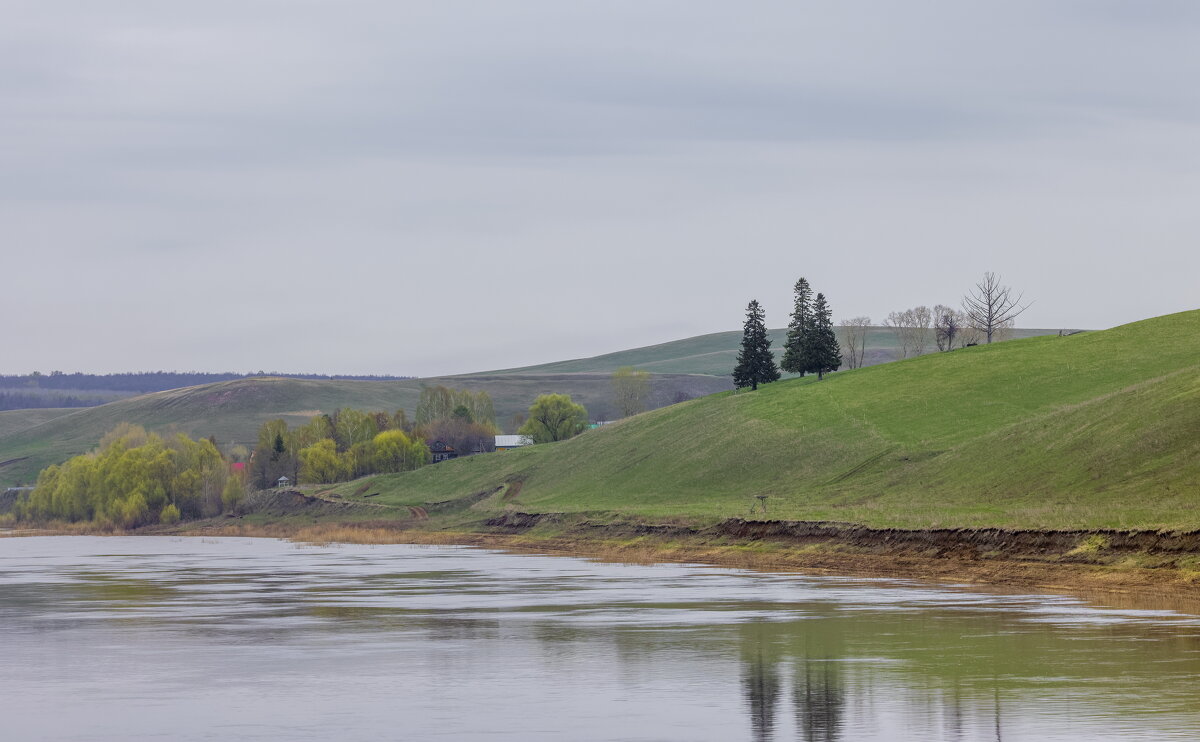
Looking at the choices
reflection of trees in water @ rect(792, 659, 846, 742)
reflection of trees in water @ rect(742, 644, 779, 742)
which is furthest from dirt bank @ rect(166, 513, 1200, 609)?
reflection of trees in water @ rect(792, 659, 846, 742)

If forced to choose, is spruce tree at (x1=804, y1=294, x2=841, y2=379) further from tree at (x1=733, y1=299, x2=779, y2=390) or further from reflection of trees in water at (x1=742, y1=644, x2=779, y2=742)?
reflection of trees in water at (x1=742, y1=644, x2=779, y2=742)

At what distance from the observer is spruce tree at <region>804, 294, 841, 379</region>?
509 ft

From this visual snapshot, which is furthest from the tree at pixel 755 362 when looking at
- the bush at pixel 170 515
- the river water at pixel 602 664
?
the river water at pixel 602 664

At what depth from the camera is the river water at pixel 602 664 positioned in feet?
82.3

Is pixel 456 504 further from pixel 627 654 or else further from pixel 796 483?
pixel 627 654

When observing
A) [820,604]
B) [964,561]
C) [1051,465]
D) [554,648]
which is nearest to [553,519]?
[1051,465]

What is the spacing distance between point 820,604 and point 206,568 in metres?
47.1

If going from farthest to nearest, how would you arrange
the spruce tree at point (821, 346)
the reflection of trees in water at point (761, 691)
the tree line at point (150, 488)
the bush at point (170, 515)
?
the tree line at point (150, 488) → the bush at point (170, 515) → the spruce tree at point (821, 346) → the reflection of trees in water at point (761, 691)

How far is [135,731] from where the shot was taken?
82.4 feet

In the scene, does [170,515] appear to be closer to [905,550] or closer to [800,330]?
[800,330]

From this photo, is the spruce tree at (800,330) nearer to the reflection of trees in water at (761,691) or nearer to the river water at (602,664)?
the river water at (602,664)

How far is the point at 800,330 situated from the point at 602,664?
12912 centimetres

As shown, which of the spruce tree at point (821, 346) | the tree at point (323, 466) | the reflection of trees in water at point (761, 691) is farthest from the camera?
the tree at point (323, 466)

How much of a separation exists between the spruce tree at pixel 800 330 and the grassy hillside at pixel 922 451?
4097mm
